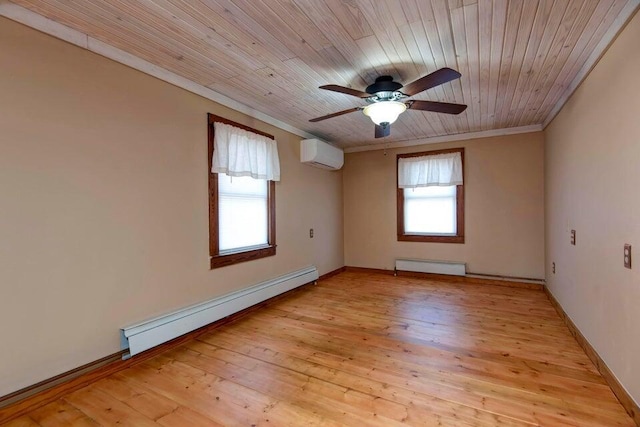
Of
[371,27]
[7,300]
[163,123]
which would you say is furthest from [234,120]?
[7,300]

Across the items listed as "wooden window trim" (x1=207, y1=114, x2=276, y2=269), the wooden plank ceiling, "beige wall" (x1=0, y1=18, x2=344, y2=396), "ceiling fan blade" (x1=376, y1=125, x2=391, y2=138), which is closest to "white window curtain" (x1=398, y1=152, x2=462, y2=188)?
the wooden plank ceiling

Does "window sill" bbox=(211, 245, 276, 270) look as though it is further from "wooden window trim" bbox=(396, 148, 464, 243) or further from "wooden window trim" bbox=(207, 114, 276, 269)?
"wooden window trim" bbox=(396, 148, 464, 243)

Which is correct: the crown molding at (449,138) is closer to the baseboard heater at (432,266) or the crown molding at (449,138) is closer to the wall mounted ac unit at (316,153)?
the wall mounted ac unit at (316,153)

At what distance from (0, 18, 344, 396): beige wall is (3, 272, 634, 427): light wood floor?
43cm

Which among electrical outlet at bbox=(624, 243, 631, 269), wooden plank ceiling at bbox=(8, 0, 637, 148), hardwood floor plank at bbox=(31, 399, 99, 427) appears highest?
wooden plank ceiling at bbox=(8, 0, 637, 148)

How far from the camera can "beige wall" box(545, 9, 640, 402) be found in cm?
179

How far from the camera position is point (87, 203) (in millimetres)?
2195

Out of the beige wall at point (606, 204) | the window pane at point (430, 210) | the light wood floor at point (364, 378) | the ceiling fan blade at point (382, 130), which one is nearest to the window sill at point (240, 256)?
the light wood floor at point (364, 378)

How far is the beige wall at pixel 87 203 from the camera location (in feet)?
6.14

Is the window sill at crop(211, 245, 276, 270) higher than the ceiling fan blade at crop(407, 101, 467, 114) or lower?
lower

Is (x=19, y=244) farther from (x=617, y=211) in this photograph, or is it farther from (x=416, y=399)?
(x=617, y=211)

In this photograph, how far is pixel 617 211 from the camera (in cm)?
198

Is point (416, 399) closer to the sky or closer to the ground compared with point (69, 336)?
closer to the ground

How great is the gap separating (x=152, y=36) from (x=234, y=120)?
1348 mm
